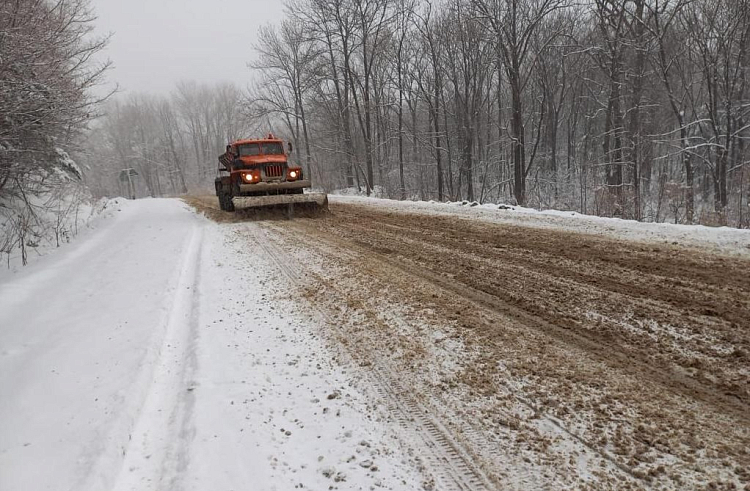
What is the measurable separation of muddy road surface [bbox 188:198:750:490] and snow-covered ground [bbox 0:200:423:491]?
31 centimetres

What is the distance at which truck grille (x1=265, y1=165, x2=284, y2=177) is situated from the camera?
1312 centimetres

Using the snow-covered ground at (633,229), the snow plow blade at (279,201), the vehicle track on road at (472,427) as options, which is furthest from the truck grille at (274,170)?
the snow-covered ground at (633,229)

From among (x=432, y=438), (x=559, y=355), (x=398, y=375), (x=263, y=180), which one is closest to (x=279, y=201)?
(x=263, y=180)

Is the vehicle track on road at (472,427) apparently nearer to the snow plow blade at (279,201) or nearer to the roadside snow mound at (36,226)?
the snow plow blade at (279,201)

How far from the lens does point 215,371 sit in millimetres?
3041

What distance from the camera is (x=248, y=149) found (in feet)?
45.4

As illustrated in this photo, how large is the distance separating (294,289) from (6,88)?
619cm

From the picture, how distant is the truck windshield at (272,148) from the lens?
552 inches

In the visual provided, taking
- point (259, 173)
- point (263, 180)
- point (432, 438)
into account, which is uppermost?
point (259, 173)

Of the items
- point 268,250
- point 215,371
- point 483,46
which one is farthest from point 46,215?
point 483,46

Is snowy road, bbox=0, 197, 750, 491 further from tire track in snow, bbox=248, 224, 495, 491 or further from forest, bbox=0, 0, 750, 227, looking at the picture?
forest, bbox=0, 0, 750, 227

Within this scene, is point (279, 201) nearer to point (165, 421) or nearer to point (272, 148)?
point (272, 148)

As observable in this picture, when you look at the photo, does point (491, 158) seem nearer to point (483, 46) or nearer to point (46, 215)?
point (483, 46)

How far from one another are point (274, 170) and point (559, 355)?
11688mm
